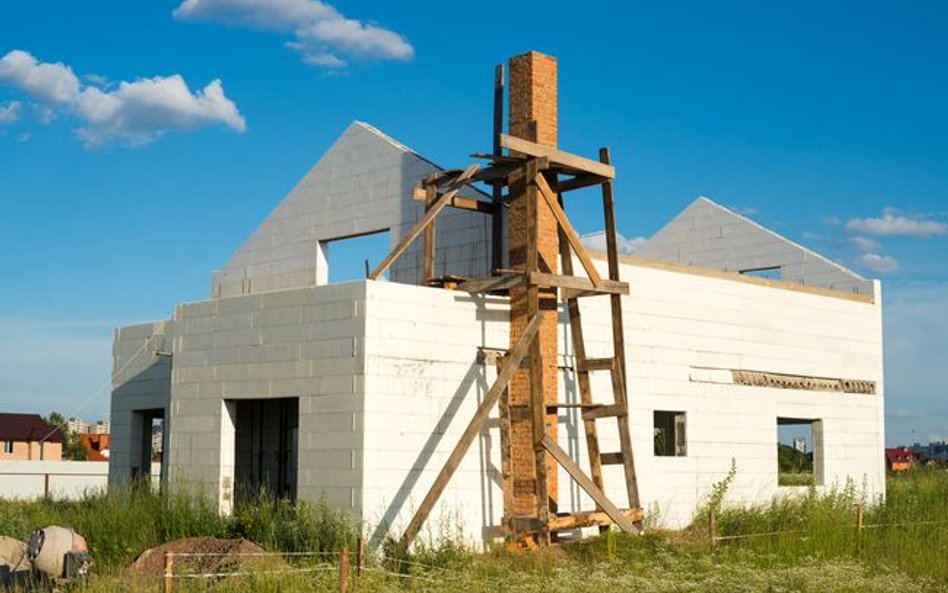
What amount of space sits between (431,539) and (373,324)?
9.75ft

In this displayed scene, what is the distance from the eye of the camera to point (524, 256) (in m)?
18.0

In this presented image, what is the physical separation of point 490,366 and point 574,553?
9.60 feet

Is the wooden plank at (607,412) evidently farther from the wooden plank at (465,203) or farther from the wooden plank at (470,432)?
the wooden plank at (465,203)

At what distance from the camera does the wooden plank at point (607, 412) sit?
59.7 ft

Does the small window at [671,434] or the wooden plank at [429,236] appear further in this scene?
the small window at [671,434]

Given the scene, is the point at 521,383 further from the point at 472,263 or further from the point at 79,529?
the point at 79,529

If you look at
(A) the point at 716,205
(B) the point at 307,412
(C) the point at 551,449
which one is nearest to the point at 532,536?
(C) the point at 551,449

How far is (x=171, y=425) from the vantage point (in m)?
19.0

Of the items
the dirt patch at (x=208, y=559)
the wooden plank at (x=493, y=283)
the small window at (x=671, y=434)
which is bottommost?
the dirt patch at (x=208, y=559)

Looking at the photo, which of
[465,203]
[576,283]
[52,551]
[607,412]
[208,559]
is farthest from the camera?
[465,203]

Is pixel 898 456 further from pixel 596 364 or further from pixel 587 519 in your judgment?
pixel 587 519

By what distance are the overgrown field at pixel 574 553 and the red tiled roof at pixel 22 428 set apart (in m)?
44.0

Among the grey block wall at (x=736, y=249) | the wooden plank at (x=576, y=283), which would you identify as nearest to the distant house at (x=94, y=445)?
the grey block wall at (x=736, y=249)

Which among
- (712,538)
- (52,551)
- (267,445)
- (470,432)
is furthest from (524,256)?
(52,551)
